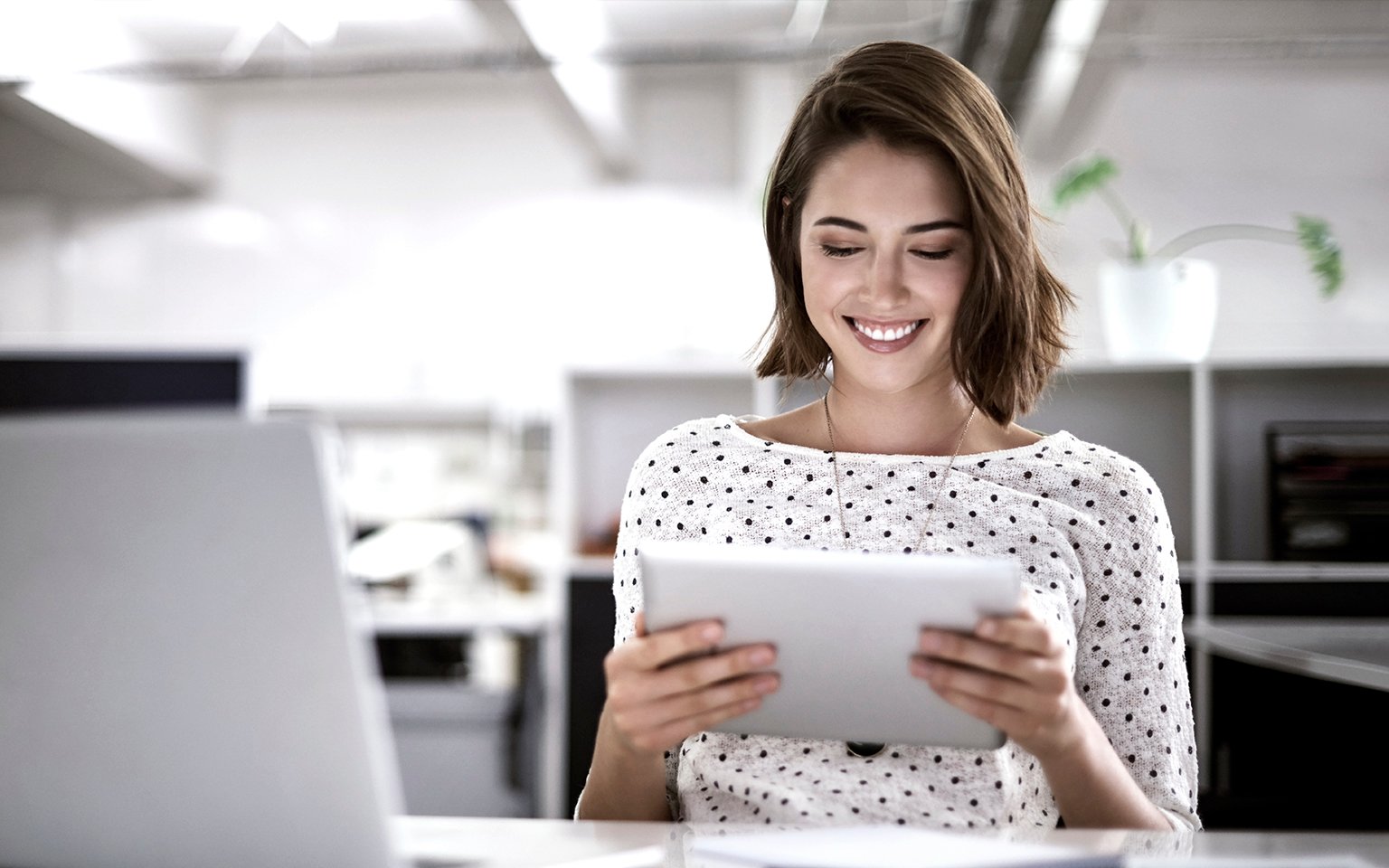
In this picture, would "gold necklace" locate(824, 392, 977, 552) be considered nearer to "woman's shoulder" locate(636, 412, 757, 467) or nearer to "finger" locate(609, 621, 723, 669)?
"woman's shoulder" locate(636, 412, 757, 467)

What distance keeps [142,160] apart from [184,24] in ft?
2.36

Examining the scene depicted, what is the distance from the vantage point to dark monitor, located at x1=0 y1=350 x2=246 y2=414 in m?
3.30

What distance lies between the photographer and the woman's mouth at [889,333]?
1.35 metres

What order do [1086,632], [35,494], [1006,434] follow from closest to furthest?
[35,494] < [1086,632] < [1006,434]

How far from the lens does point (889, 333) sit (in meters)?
1.35

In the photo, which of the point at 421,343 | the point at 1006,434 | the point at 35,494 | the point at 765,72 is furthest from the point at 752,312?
the point at 35,494

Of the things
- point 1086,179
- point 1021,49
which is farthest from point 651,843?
point 1021,49

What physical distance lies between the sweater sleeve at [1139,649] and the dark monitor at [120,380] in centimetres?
252

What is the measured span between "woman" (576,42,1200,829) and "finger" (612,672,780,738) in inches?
4.5

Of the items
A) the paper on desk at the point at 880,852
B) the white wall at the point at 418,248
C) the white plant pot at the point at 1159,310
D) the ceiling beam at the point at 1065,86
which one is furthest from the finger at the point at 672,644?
the white wall at the point at 418,248

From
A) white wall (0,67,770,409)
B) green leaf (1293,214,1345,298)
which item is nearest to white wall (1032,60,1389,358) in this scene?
green leaf (1293,214,1345,298)

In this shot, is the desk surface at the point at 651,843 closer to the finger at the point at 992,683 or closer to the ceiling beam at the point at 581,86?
the finger at the point at 992,683

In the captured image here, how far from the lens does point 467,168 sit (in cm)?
620

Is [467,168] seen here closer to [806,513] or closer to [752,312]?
[752,312]
